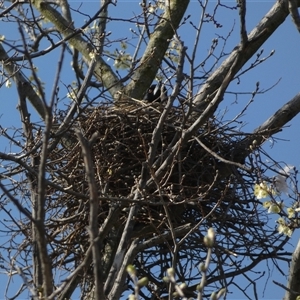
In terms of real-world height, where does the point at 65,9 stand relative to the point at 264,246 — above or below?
above

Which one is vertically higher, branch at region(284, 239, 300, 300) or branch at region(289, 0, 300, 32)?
branch at region(289, 0, 300, 32)

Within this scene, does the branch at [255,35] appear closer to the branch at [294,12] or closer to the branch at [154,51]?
the branch at [154,51]

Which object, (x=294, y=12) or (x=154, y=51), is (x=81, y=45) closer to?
(x=154, y=51)

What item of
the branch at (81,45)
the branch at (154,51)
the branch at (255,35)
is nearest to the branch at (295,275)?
Result: the branch at (255,35)

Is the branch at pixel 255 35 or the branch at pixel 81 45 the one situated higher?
the branch at pixel 81 45

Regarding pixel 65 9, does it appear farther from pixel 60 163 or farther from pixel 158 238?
pixel 158 238

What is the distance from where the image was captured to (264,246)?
412 cm

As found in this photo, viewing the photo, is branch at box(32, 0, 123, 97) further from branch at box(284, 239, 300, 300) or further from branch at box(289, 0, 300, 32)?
branch at box(289, 0, 300, 32)

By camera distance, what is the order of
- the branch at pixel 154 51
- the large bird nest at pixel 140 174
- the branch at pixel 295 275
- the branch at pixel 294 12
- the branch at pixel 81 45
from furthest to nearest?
the branch at pixel 81 45, the branch at pixel 154 51, the large bird nest at pixel 140 174, the branch at pixel 295 275, the branch at pixel 294 12

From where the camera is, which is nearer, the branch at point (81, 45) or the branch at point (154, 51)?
the branch at point (154, 51)

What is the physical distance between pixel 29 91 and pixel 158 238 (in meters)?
1.78

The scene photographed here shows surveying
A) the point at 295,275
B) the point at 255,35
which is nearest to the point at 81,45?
the point at 255,35

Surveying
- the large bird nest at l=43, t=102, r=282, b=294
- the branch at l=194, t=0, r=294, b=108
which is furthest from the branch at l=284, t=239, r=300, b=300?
the branch at l=194, t=0, r=294, b=108

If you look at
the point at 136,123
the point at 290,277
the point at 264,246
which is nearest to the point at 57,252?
the point at 136,123
